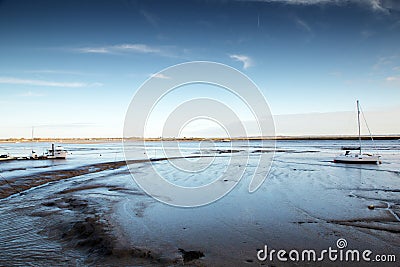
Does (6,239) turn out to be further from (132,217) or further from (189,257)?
(189,257)

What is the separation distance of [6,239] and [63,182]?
10.6 metres


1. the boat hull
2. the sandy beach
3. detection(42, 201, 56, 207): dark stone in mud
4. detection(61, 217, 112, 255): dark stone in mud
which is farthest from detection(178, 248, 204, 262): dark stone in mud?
the boat hull

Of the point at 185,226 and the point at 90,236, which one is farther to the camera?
the point at 185,226

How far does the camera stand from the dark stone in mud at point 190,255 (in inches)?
233

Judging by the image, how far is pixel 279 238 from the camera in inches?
284

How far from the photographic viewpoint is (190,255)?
20.0 feet

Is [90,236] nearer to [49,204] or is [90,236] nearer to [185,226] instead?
[185,226]

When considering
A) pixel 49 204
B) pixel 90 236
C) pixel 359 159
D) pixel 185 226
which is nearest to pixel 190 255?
pixel 185 226

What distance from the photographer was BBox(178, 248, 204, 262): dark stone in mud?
593 cm

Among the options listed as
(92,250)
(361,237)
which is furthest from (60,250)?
(361,237)

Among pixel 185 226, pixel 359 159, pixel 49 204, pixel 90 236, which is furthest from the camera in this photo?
pixel 359 159

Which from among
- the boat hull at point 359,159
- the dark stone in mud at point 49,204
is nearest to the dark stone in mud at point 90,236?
the dark stone in mud at point 49,204

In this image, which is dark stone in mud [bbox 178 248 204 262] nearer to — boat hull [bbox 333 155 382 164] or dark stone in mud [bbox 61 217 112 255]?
dark stone in mud [bbox 61 217 112 255]

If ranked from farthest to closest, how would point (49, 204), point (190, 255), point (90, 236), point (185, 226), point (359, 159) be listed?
1. point (359, 159)
2. point (49, 204)
3. point (185, 226)
4. point (90, 236)
5. point (190, 255)
